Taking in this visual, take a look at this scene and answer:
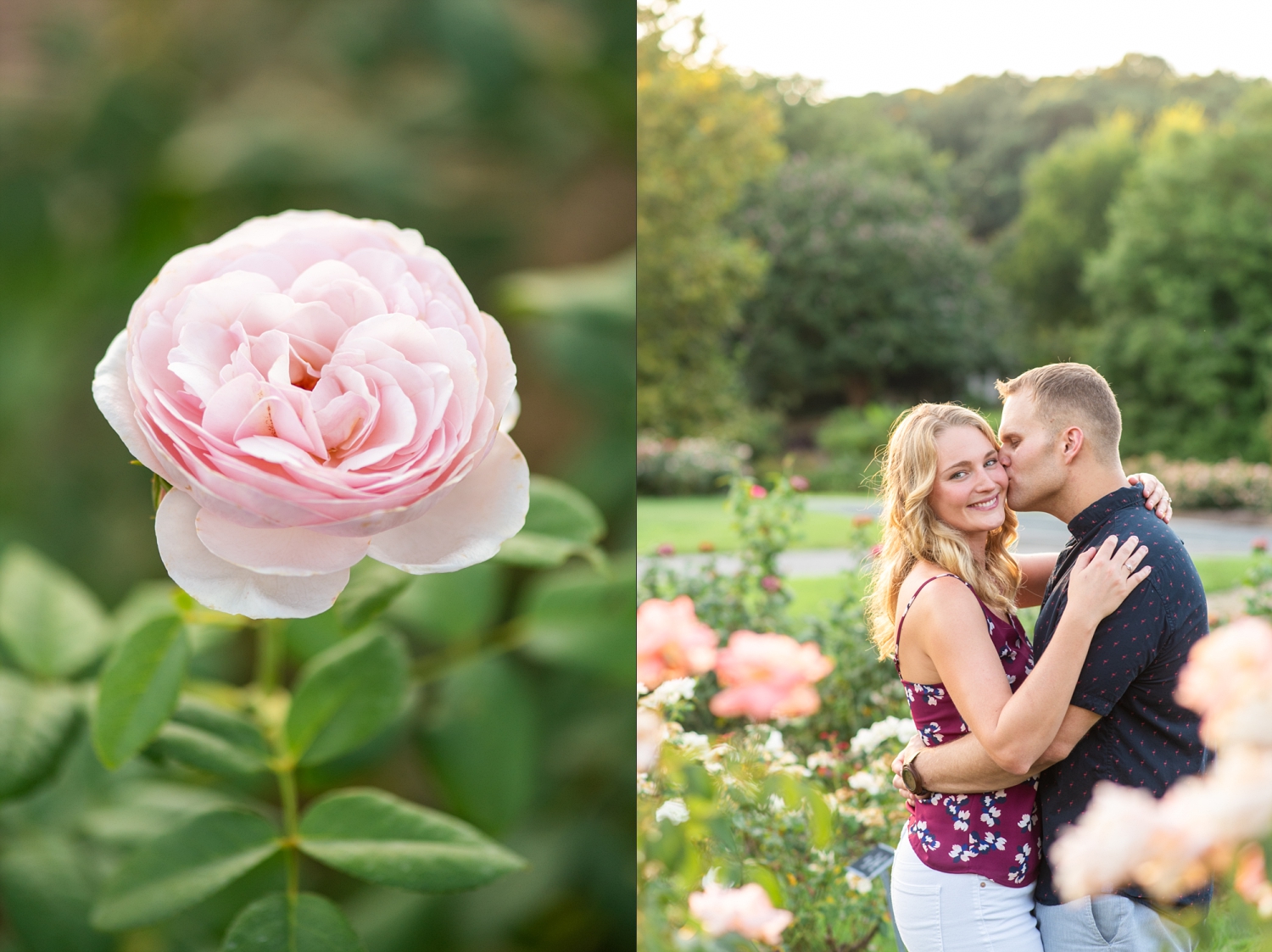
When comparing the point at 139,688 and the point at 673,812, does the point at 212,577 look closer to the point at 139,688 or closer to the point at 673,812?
the point at 139,688

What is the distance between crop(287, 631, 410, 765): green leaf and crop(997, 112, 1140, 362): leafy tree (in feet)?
1.75

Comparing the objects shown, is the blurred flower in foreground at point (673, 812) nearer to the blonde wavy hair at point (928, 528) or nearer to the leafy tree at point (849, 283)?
the blonde wavy hair at point (928, 528)

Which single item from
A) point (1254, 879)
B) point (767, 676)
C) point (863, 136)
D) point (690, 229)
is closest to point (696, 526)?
point (767, 676)

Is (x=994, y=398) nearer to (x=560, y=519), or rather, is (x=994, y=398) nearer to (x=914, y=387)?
(x=914, y=387)

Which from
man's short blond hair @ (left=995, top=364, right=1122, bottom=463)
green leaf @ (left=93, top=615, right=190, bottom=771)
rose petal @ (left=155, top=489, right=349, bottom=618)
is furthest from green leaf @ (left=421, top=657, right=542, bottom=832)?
man's short blond hair @ (left=995, top=364, right=1122, bottom=463)

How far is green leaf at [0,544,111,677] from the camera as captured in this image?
79 centimetres

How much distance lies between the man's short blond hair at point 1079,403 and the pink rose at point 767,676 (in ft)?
1.31

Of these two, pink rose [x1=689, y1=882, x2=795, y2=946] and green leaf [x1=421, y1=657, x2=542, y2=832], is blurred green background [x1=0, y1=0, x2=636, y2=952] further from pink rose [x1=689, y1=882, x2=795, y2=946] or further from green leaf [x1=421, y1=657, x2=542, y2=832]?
pink rose [x1=689, y1=882, x2=795, y2=946]

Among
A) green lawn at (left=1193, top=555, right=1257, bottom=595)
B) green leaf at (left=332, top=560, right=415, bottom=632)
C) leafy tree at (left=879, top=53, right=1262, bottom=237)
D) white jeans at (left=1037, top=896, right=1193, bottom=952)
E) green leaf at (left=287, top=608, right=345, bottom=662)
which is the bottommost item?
white jeans at (left=1037, top=896, right=1193, bottom=952)

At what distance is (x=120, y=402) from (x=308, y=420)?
10cm

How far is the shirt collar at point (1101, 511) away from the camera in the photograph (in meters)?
0.60

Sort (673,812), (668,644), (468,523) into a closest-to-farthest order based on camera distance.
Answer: (468,523), (673,812), (668,644)

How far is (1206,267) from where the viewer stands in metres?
0.82

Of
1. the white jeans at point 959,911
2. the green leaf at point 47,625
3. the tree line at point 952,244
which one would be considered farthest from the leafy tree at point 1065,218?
the green leaf at point 47,625
